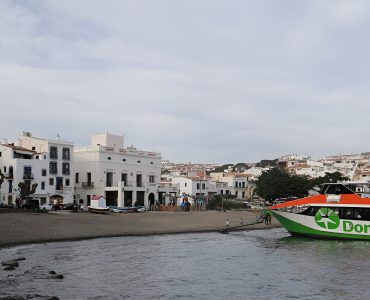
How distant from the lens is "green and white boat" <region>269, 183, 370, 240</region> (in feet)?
137

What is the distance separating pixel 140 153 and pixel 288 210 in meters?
38.0

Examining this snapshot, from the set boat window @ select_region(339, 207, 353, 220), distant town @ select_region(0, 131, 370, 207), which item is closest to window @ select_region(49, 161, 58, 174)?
distant town @ select_region(0, 131, 370, 207)

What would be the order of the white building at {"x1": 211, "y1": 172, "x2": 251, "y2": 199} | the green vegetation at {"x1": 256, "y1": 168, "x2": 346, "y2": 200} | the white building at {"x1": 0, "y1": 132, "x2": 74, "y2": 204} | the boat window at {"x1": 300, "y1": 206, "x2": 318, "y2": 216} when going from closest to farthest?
the boat window at {"x1": 300, "y1": 206, "x2": 318, "y2": 216}, the white building at {"x1": 0, "y1": 132, "x2": 74, "y2": 204}, the green vegetation at {"x1": 256, "y1": 168, "x2": 346, "y2": 200}, the white building at {"x1": 211, "y1": 172, "x2": 251, "y2": 199}

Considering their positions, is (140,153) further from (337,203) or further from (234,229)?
(337,203)

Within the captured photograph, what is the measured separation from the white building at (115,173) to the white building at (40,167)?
3598 millimetres

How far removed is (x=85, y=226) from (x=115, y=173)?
106ft

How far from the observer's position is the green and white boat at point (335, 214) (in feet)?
137

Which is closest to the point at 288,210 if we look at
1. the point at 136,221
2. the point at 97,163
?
the point at 136,221

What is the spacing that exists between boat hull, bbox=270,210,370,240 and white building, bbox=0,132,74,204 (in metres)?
36.6

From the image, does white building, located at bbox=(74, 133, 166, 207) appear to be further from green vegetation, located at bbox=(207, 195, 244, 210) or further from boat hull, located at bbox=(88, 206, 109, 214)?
boat hull, located at bbox=(88, 206, 109, 214)

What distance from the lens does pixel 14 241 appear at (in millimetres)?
34594

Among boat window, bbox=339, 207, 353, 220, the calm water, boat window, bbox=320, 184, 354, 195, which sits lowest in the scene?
the calm water

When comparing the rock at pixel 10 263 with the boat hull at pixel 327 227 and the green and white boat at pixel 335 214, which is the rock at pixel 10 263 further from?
the boat hull at pixel 327 227

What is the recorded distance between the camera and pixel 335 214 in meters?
42.6
